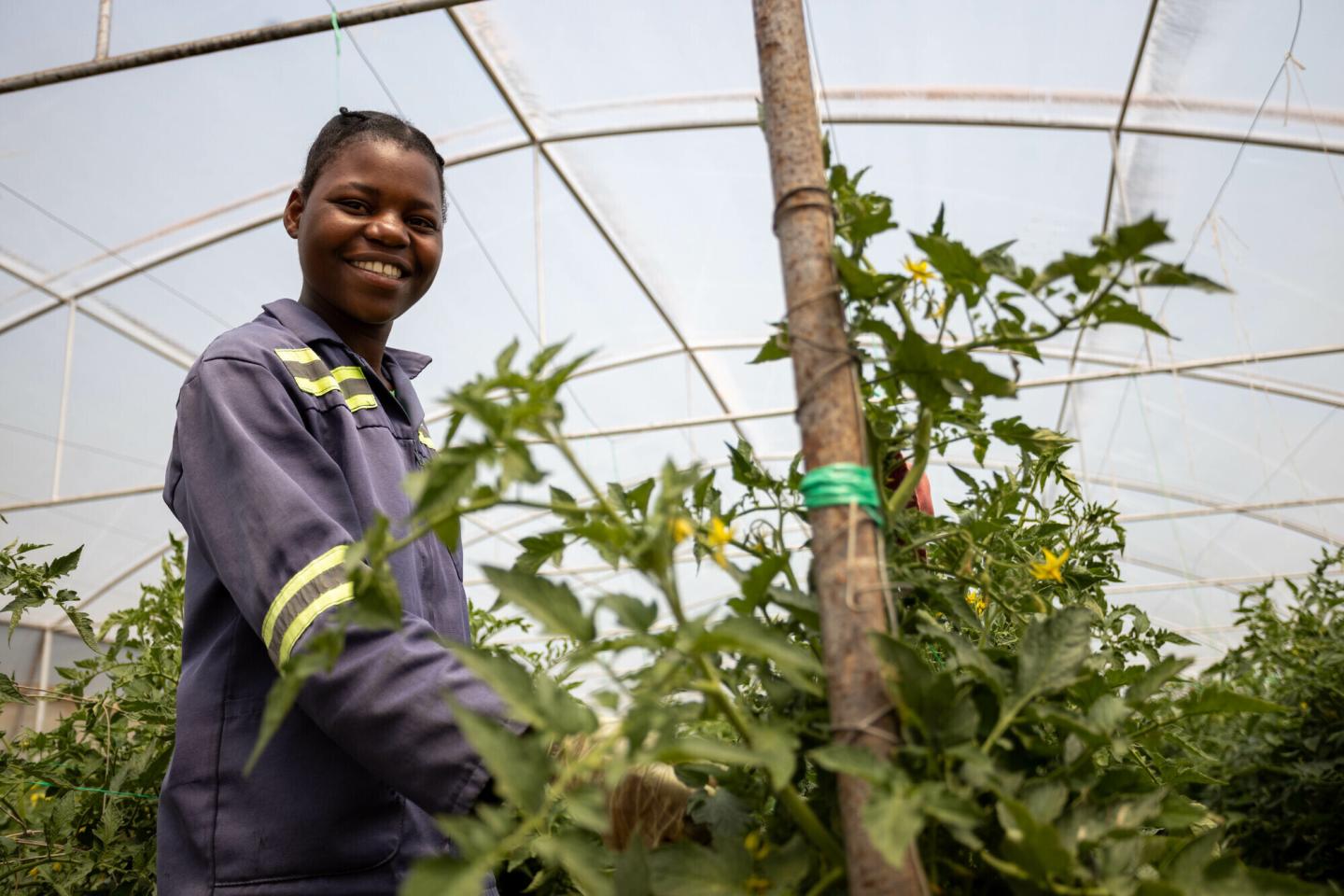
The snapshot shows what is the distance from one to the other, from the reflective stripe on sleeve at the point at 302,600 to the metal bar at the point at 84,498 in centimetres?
753

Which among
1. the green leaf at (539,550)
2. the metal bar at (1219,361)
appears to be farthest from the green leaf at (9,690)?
the metal bar at (1219,361)

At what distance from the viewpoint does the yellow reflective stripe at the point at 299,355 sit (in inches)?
50.5

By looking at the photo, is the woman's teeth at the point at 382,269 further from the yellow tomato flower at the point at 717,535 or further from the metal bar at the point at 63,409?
the metal bar at the point at 63,409

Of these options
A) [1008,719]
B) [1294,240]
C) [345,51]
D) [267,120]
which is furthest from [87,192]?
[1294,240]

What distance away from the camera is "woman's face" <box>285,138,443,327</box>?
1505 millimetres

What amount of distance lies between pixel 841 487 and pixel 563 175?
5.27 m

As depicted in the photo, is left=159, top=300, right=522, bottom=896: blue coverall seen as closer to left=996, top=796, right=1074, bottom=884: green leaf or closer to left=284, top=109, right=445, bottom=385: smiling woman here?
left=284, top=109, right=445, bottom=385: smiling woman

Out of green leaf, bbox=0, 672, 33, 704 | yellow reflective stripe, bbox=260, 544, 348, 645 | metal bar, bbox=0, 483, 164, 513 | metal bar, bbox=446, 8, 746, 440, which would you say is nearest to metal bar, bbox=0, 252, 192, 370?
metal bar, bbox=0, 483, 164, 513

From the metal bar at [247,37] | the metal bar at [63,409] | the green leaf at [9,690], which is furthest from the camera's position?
the metal bar at [63,409]

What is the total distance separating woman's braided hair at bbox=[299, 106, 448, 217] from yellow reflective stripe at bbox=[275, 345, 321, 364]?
0.36 m

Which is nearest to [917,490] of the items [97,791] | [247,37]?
[97,791]

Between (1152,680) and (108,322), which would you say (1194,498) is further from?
(1152,680)

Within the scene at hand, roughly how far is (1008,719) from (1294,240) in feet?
20.1

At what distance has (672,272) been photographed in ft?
22.5
